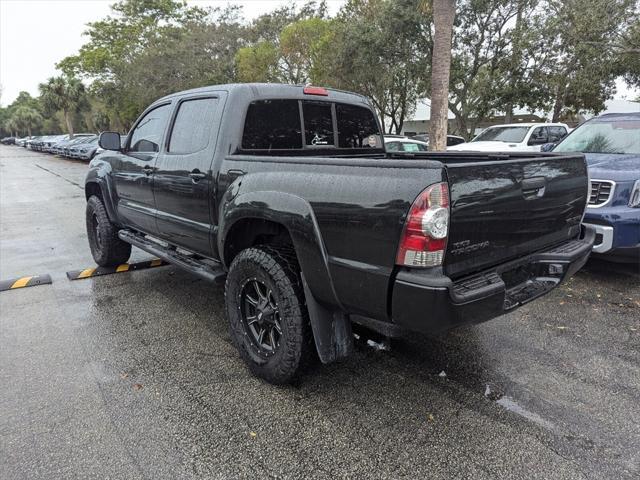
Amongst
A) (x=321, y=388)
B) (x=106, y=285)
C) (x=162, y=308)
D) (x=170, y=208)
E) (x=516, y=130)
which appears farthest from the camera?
(x=516, y=130)

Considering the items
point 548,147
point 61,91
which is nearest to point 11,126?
point 61,91

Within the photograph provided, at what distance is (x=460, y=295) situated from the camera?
7.20ft

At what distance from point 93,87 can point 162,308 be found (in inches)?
1416

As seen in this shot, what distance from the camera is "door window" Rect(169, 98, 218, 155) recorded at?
3.56 meters

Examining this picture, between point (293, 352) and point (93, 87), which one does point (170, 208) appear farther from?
point (93, 87)

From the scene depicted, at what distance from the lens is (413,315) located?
86.6 inches

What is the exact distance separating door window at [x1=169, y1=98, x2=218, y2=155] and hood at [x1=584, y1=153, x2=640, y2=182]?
3852 millimetres

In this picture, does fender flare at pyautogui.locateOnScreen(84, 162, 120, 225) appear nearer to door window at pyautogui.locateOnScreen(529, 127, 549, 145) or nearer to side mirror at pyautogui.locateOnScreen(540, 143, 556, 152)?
side mirror at pyautogui.locateOnScreen(540, 143, 556, 152)

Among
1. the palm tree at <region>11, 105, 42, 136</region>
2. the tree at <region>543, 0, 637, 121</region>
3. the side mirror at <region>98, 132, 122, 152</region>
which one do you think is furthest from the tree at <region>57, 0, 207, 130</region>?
the palm tree at <region>11, 105, 42, 136</region>

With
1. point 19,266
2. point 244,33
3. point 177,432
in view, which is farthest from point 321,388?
point 244,33

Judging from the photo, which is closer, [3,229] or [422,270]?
[422,270]

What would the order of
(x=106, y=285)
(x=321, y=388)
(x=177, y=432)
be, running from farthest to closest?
(x=106, y=285) < (x=321, y=388) < (x=177, y=432)

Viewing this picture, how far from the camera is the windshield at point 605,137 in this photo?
5.62 m

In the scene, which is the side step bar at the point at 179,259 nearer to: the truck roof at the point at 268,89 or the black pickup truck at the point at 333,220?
the black pickup truck at the point at 333,220
